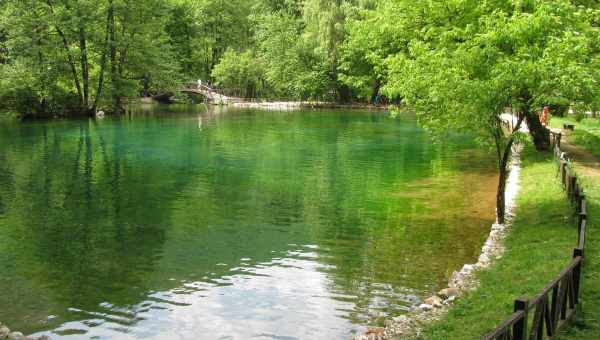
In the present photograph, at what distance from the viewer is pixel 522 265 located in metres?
11.6

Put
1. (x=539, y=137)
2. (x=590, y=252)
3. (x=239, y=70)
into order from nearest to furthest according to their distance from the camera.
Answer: (x=590, y=252), (x=539, y=137), (x=239, y=70)

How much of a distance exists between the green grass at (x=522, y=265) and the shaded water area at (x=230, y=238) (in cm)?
117

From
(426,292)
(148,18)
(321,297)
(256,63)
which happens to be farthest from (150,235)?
(256,63)

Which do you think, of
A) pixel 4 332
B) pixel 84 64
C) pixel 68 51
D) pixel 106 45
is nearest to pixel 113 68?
pixel 106 45

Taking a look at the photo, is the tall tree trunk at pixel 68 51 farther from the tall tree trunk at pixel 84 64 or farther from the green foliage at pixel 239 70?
the green foliage at pixel 239 70

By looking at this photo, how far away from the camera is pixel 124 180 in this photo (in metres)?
24.2

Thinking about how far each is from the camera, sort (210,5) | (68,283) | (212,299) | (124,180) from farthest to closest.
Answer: (210,5) < (124,180) < (68,283) < (212,299)

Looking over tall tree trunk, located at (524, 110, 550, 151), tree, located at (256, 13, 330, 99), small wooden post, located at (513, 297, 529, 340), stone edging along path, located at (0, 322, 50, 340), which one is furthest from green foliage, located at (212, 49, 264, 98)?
small wooden post, located at (513, 297, 529, 340)

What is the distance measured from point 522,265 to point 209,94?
274 ft

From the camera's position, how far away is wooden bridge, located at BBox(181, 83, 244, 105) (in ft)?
299

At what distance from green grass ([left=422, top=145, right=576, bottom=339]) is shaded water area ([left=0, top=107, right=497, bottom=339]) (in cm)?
117

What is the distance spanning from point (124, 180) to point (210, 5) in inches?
3251

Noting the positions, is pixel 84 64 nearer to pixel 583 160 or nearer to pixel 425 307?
pixel 583 160

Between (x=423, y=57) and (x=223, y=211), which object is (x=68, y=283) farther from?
(x=423, y=57)
